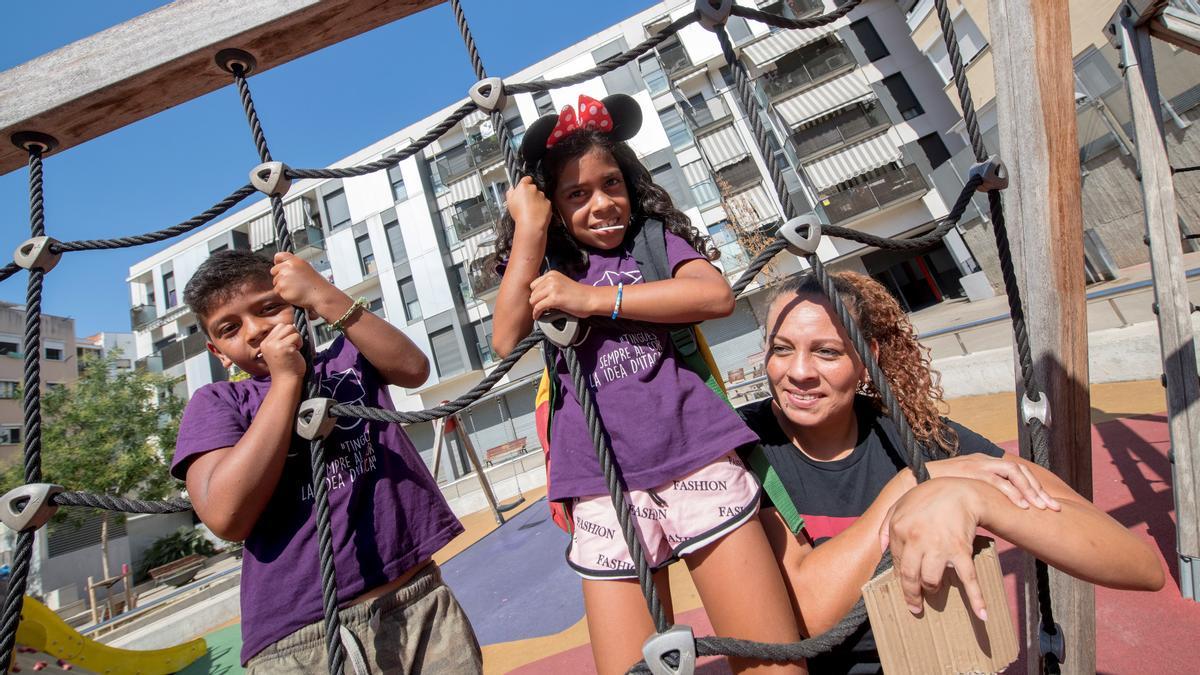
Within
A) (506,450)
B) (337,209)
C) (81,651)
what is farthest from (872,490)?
(337,209)

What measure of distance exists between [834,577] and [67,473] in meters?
17.4

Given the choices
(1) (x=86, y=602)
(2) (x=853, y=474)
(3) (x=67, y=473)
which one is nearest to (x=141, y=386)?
(3) (x=67, y=473)

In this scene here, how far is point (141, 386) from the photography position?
14.8 metres

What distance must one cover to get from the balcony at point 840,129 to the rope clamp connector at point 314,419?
1974 cm

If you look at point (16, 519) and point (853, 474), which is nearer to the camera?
point (16, 519)

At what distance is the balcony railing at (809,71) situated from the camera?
18.2m

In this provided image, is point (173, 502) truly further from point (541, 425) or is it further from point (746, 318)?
point (746, 318)

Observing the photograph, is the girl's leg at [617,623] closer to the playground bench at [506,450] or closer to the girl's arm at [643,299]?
the girl's arm at [643,299]

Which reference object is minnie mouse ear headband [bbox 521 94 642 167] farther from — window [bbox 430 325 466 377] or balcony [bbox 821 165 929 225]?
window [bbox 430 325 466 377]

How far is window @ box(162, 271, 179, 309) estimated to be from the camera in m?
24.5

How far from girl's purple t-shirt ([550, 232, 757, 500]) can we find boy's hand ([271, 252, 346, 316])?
53 centimetres

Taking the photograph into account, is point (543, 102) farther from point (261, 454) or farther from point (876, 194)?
point (261, 454)

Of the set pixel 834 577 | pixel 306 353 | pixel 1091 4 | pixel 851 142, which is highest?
pixel 851 142

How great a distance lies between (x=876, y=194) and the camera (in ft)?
57.5
